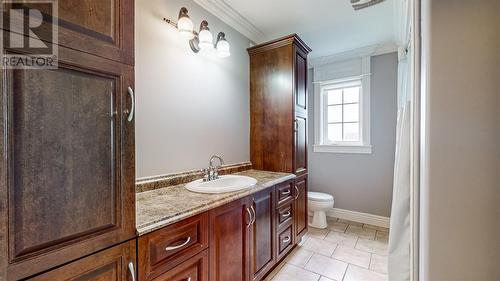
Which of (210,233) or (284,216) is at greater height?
(210,233)

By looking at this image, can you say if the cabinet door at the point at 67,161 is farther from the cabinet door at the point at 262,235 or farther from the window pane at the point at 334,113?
the window pane at the point at 334,113

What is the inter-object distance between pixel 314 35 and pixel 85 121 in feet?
8.41

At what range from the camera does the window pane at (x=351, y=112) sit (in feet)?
10.0

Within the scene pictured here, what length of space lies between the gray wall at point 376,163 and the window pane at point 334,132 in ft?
0.84

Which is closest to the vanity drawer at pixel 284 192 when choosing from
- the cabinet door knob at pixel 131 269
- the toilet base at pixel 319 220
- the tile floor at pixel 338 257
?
the tile floor at pixel 338 257

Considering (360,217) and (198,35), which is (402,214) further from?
(198,35)

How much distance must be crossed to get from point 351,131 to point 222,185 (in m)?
2.22

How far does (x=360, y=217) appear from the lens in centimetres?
300

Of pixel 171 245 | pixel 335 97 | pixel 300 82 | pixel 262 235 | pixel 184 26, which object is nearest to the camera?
pixel 171 245

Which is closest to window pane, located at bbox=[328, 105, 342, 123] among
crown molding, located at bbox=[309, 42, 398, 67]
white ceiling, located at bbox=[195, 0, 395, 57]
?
crown molding, located at bbox=[309, 42, 398, 67]

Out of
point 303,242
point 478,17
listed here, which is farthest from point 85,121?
point 303,242

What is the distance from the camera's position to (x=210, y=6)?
6.31 ft

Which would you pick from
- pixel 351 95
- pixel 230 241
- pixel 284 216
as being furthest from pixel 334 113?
pixel 230 241

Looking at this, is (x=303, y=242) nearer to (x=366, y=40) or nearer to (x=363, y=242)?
(x=363, y=242)
